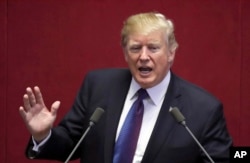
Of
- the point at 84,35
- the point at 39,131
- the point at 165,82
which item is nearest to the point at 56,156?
the point at 39,131

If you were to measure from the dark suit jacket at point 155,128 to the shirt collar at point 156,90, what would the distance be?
0.06 feet

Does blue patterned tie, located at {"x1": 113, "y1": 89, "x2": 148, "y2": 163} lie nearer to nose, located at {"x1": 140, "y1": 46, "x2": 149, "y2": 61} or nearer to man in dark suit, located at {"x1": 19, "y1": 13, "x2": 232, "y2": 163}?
man in dark suit, located at {"x1": 19, "y1": 13, "x2": 232, "y2": 163}

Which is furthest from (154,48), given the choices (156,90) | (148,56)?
(156,90)

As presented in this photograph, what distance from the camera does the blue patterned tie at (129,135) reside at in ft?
5.24

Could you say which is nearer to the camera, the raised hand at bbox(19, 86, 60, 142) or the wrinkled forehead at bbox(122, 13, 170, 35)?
the raised hand at bbox(19, 86, 60, 142)

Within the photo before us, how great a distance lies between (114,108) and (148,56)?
211 millimetres

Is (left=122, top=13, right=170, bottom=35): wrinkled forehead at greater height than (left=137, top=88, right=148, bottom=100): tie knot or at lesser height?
greater

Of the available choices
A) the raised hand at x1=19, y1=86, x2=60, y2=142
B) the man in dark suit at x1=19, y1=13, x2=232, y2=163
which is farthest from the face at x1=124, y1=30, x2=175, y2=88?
the raised hand at x1=19, y1=86, x2=60, y2=142

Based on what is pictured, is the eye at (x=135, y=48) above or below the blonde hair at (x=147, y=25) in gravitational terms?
below

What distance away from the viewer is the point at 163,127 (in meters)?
1.63

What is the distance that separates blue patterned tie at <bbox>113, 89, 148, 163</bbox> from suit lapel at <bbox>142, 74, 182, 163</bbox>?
0.05m

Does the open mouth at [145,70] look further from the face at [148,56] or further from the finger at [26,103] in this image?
the finger at [26,103]

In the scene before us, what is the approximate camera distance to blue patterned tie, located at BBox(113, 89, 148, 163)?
160 centimetres

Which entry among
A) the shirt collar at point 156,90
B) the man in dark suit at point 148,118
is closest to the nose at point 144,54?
the man in dark suit at point 148,118
